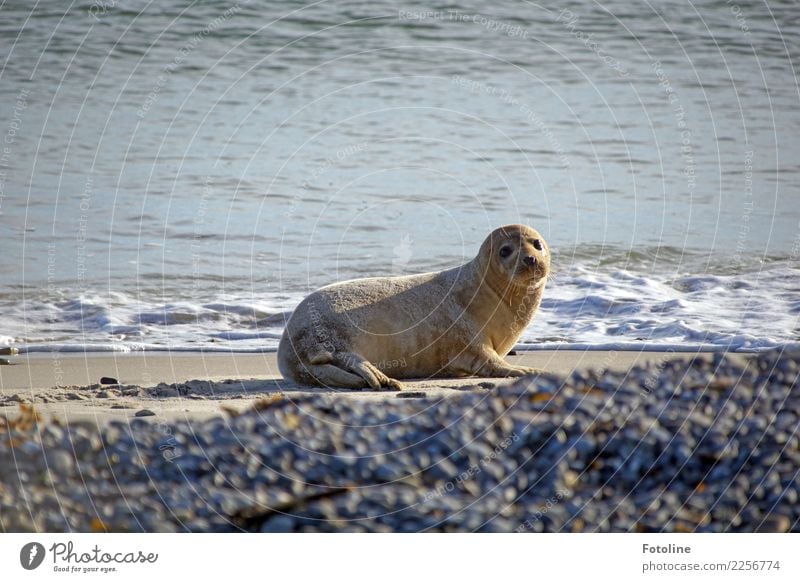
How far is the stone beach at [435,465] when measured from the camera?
664 centimetres

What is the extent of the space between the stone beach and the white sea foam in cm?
407

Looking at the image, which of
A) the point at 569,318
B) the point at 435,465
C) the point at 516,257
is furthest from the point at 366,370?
the point at 569,318

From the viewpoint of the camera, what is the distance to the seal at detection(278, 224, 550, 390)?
9914 mm

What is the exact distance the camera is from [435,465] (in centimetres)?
714

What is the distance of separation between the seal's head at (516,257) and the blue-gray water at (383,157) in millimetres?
2215

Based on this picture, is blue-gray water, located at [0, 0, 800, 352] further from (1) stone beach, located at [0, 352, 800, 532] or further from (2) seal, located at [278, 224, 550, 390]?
(1) stone beach, located at [0, 352, 800, 532]

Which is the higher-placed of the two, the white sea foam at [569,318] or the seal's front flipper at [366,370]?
the seal's front flipper at [366,370]

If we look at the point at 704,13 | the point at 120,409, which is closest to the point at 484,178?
the point at 704,13

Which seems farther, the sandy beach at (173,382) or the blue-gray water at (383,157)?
the blue-gray water at (383,157)
